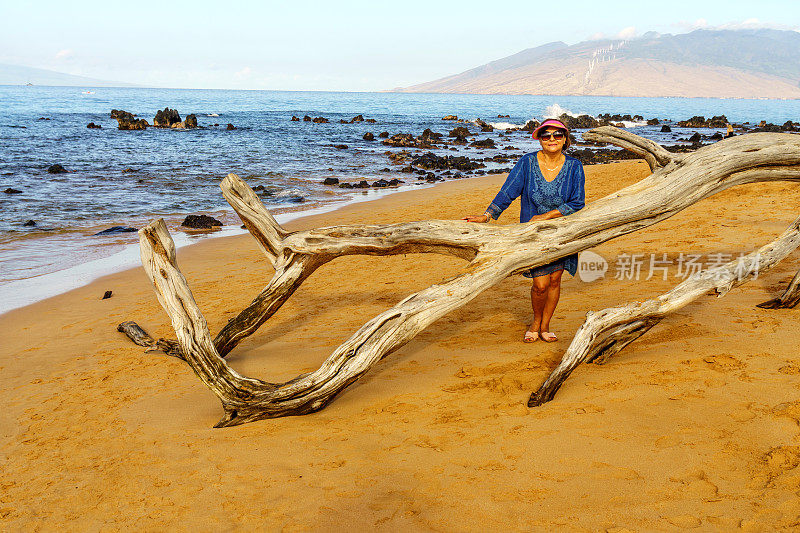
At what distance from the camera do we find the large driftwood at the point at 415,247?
3.66 metres

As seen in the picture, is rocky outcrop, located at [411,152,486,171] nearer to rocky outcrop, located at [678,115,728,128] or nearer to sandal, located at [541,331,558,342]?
sandal, located at [541,331,558,342]

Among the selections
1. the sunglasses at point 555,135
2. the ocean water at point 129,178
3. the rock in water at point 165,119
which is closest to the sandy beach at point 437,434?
the sunglasses at point 555,135

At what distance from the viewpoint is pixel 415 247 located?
4.24 meters

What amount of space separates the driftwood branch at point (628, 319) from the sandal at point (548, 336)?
68 centimetres

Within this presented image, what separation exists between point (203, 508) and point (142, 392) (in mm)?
2050

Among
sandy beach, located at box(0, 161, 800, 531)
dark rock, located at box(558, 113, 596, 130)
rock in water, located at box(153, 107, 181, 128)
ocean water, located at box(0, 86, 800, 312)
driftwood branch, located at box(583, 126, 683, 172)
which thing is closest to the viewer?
sandy beach, located at box(0, 161, 800, 531)

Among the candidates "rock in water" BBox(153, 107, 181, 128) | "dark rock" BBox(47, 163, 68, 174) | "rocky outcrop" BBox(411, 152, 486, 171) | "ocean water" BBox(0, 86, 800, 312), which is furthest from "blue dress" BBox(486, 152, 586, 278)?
"rock in water" BBox(153, 107, 181, 128)

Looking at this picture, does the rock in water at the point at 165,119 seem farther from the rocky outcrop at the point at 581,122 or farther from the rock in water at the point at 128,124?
the rocky outcrop at the point at 581,122

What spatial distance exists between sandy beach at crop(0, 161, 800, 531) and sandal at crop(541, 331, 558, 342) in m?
0.13

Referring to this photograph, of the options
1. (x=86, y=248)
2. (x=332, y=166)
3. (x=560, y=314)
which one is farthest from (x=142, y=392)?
(x=332, y=166)

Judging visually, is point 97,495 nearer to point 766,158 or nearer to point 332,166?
point 766,158

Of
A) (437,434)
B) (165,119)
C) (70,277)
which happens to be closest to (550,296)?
(437,434)

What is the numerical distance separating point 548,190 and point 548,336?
132 centimetres

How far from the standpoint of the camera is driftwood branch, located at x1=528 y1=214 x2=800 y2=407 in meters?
3.73
